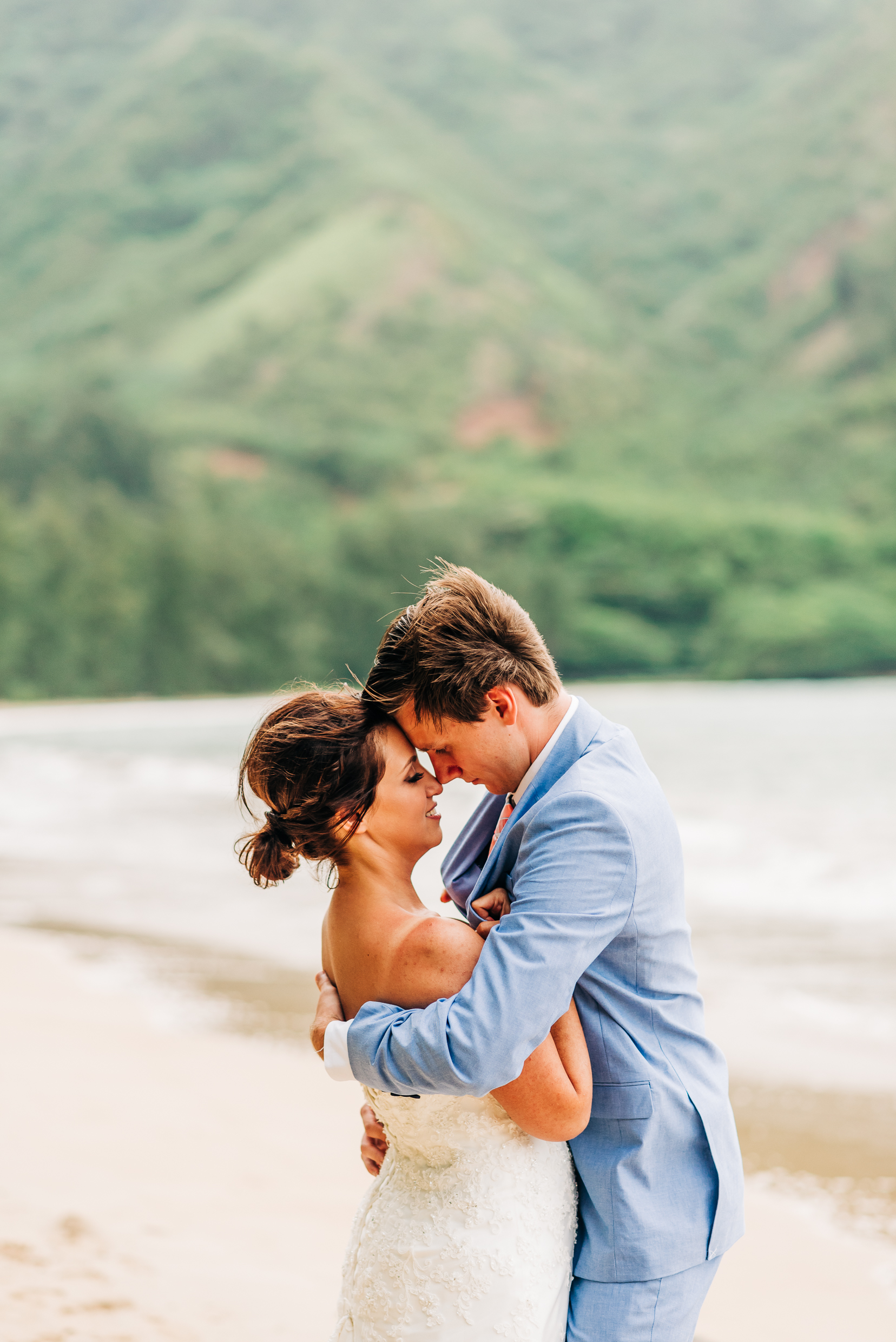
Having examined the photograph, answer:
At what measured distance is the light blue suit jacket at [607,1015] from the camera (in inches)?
67.0

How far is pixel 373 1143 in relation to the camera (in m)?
2.27

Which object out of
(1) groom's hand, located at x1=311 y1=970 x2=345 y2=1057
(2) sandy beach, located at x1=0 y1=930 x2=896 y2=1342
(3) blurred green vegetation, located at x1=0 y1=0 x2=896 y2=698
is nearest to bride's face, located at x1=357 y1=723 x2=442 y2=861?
(1) groom's hand, located at x1=311 y1=970 x2=345 y2=1057

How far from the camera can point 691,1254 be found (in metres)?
1.87

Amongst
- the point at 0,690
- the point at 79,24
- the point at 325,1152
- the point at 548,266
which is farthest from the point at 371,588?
the point at 79,24

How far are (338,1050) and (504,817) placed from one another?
426mm

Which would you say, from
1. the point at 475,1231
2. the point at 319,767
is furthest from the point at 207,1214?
the point at 319,767

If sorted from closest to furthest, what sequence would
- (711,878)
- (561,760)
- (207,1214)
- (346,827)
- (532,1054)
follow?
(532,1054) < (561,760) < (346,827) < (207,1214) < (711,878)

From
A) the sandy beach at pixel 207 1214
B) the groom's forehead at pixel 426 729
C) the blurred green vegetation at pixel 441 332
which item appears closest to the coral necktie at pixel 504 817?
the groom's forehead at pixel 426 729

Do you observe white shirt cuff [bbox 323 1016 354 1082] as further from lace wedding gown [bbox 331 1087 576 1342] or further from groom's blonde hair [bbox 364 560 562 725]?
groom's blonde hair [bbox 364 560 562 725]

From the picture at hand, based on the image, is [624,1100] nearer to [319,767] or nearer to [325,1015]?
[325,1015]

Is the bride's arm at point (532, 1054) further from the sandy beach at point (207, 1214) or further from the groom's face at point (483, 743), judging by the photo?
the sandy beach at point (207, 1214)

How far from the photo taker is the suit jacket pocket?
1.83 m

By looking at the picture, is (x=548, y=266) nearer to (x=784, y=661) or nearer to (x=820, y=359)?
(x=820, y=359)

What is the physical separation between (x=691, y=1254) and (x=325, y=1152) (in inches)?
159
